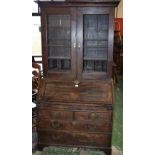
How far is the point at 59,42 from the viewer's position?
6.92 ft

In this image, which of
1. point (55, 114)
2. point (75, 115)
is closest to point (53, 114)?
point (55, 114)

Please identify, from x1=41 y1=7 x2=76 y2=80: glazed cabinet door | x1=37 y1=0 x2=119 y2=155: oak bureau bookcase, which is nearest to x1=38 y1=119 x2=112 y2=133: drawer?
x1=37 y1=0 x2=119 y2=155: oak bureau bookcase

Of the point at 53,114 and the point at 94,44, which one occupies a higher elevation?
the point at 94,44

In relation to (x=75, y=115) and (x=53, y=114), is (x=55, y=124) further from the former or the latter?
(x=75, y=115)

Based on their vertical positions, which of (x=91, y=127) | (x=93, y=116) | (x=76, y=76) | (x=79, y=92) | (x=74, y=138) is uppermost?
(x=76, y=76)

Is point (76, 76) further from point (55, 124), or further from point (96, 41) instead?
point (55, 124)

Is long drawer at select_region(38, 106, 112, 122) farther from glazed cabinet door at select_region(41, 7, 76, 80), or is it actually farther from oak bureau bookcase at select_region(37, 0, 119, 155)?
glazed cabinet door at select_region(41, 7, 76, 80)

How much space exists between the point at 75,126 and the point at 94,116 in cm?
22

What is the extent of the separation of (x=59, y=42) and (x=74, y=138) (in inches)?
37.9

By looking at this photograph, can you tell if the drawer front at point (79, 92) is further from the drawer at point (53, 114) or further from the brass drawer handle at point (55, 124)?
the brass drawer handle at point (55, 124)

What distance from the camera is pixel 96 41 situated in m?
2.10
